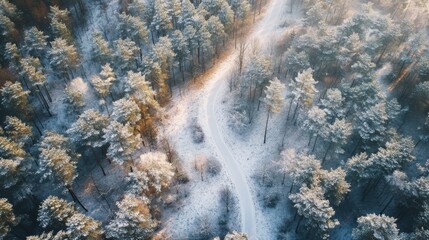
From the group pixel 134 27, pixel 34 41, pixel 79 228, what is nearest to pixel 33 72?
pixel 34 41

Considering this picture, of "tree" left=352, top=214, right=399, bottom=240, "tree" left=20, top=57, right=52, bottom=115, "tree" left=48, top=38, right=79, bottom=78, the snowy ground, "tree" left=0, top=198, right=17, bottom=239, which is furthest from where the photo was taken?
"tree" left=48, top=38, right=79, bottom=78

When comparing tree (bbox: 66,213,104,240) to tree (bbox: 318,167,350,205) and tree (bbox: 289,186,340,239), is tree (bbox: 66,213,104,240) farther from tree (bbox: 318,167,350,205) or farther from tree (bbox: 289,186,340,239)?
tree (bbox: 318,167,350,205)

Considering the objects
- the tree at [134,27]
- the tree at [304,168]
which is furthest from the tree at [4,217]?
the tree at [304,168]

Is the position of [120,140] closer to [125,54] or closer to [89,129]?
[89,129]

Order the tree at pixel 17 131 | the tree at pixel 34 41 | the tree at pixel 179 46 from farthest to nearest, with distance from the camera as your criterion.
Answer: the tree at pixel 179 46 < the tree at pixel 34 41 < the tree at pixel 17 131

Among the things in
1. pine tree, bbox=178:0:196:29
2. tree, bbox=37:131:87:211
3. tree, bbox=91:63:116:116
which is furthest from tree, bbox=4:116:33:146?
pine tree, bbox=178:0:196:29

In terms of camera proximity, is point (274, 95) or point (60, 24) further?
point (60, 24)

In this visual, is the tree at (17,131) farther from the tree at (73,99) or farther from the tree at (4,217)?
the tree at (4,217)
